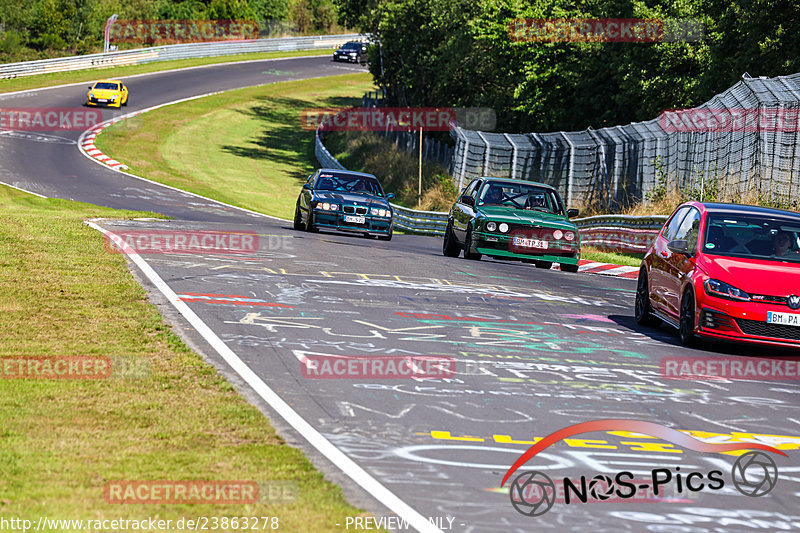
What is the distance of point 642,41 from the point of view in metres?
36.3

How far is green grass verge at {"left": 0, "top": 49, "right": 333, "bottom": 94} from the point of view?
65.3 metres

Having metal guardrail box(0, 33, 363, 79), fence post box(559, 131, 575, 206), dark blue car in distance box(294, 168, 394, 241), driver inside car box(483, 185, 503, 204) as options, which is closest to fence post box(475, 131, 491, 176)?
fence post box(559, 131, 575, 206)

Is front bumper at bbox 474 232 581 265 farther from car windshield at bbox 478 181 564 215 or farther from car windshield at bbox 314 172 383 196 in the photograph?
car windshield at bbox 314 172 383 196

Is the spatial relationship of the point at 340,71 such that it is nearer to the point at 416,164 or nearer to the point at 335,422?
the point at 416,164

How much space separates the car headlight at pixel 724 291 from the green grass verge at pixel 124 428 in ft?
16.9

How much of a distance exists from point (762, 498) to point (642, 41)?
32.5m

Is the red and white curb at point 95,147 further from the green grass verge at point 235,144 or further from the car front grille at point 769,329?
the car front grille at point 769,329

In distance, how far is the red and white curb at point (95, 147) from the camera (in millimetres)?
46562

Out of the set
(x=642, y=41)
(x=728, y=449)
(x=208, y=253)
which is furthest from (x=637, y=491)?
(x=642, y=41)

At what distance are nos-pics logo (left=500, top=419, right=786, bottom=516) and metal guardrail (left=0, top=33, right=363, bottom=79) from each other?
220 ft

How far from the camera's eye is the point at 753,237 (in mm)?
11406

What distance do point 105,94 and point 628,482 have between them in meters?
Answer: 58.5

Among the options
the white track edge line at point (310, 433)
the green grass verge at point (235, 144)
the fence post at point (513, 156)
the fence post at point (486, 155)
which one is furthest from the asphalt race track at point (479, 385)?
the green grass verge at point (235, 144)

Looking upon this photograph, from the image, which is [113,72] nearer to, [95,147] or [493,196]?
[95,147]
